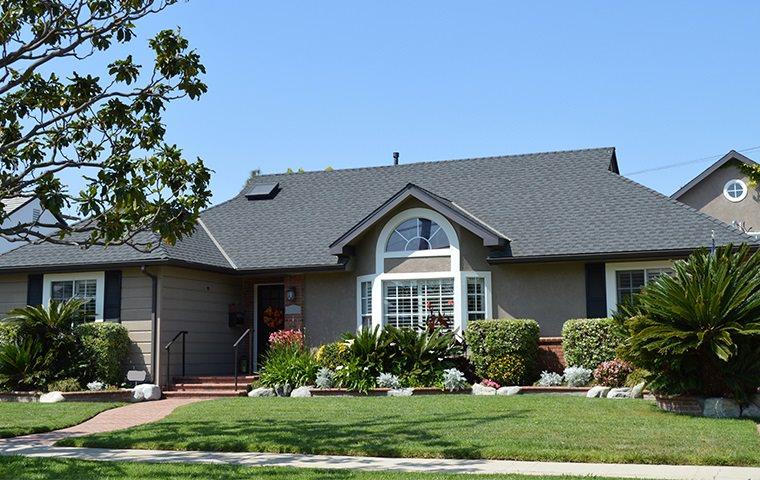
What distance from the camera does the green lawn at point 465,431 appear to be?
998cm

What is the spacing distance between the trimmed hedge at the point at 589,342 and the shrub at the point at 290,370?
5.27m

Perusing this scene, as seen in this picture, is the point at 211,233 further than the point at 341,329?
Yes

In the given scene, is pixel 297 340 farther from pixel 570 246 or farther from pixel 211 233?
pixel 570 246

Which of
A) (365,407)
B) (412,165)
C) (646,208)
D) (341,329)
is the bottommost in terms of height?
(365,407)

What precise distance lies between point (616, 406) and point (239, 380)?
28.6 ft

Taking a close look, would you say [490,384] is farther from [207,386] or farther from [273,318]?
[273,318]

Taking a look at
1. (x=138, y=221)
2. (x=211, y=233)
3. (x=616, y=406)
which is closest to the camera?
(x=138, y=221)

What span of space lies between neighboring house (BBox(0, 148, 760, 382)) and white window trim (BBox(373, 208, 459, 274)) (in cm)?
3

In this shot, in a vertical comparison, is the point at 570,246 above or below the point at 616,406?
above

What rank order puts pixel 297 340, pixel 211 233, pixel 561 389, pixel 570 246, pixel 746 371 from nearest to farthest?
pixel 746 371, pixel 561 389, pixel 570 246, pixel 297 340, pixel 211 233

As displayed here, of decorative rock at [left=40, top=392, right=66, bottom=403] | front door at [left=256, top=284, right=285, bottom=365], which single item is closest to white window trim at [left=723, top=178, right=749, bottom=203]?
A: front door at [left=256, top=284, right=285, bottom=365]

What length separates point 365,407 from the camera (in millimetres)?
14578

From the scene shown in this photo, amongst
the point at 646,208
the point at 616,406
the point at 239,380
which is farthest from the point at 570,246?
the point at 239,380

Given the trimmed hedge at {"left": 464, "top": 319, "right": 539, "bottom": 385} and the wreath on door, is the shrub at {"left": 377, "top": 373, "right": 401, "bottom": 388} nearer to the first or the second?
the trimmed hedge at {"left": 464, "top": 319, "right": 539, "bottom": 385}
